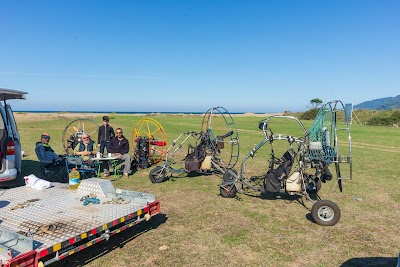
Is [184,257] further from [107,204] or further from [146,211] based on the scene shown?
[107,204]

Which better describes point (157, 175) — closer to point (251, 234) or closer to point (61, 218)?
point (251, 234)

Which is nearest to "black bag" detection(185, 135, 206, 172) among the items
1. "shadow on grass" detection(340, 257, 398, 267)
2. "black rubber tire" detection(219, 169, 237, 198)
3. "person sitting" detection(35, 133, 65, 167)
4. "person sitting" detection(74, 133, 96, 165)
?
"black rubber tire" detection(219, 169, 237, 198)

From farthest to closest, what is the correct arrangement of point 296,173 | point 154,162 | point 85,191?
point 154,162 < point 296,173 < point 85,191

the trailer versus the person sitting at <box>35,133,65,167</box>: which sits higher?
the person sitting at <box>35,133,65,167</box>

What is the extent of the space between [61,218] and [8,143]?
136 inches

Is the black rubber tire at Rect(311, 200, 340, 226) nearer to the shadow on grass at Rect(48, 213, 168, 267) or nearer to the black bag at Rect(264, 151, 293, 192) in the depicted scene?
the black bag at Rect(264, 151, 293, 192)

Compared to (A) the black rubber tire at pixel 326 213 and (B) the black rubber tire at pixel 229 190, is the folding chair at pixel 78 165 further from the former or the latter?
(A) the black rubber tire at pixel 326 213

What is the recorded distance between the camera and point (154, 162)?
12.7 metres

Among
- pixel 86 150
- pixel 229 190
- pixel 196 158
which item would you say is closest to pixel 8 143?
pixel 86 150

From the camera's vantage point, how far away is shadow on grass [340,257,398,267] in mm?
5035

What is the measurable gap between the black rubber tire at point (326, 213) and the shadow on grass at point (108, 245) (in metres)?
3.37

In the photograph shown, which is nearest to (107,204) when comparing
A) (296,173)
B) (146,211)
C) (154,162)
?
(146,211)

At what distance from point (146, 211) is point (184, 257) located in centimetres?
115

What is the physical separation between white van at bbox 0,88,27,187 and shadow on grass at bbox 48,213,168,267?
3.28 meters
